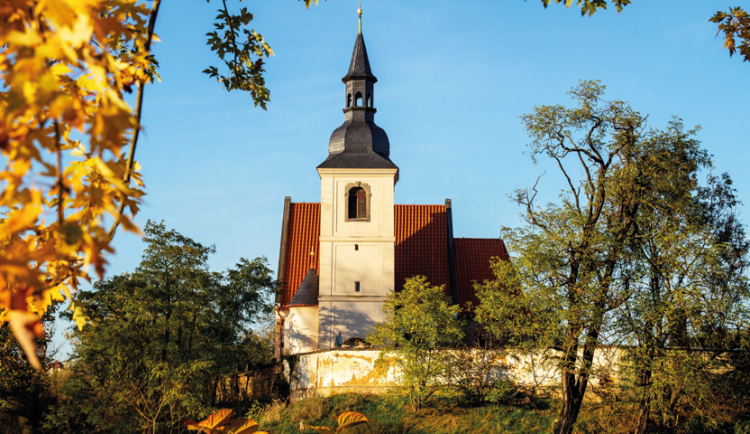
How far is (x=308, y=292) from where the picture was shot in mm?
26859

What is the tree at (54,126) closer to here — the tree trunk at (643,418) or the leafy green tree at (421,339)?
the tree trunk at (643,418)

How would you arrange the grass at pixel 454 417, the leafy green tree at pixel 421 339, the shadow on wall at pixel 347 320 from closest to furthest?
the grass at pixel 454 417
the leafy green tree at pixel 421 339
the shadow on wall at pixel 347 320

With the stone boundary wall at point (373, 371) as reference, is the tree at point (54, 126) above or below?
above

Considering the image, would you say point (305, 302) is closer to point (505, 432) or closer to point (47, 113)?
point (505, 432)

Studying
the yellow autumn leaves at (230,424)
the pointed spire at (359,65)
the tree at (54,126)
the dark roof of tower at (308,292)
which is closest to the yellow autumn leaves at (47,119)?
the tree at (54,126)

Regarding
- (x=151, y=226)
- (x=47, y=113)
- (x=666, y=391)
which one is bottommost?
(x=666, y=391)

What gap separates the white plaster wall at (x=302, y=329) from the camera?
2584cm

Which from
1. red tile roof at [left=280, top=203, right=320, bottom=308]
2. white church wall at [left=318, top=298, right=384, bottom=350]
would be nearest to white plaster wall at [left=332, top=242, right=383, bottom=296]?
white church wall at [left=318, top=298, right=384, bottom=350]

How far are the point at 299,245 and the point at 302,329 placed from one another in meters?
4.99

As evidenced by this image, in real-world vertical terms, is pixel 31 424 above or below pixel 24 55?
below

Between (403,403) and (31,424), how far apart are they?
1183cm

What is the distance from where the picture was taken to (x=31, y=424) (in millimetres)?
21641

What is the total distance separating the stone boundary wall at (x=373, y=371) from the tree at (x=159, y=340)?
2361mm

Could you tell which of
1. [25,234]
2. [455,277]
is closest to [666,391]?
[455,277]
